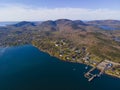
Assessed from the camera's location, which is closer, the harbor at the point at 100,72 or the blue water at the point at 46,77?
the blue water at the point at 46,77

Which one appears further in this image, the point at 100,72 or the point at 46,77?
the point at 100,72

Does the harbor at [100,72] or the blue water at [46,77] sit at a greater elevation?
the harbor at [100,72]

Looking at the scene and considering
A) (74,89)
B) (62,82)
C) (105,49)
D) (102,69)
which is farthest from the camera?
(105,49)

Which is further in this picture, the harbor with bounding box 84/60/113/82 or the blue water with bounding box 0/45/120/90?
the harbor with bounding box 84/60/113/82

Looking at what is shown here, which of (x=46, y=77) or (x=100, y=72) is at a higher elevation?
(x=100, y=72)

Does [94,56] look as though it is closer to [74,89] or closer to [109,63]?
[109,63]

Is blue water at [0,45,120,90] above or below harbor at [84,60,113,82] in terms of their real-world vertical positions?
below

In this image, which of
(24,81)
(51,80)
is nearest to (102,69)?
(51,80)

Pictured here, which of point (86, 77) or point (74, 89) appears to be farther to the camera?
point (86, 77)
